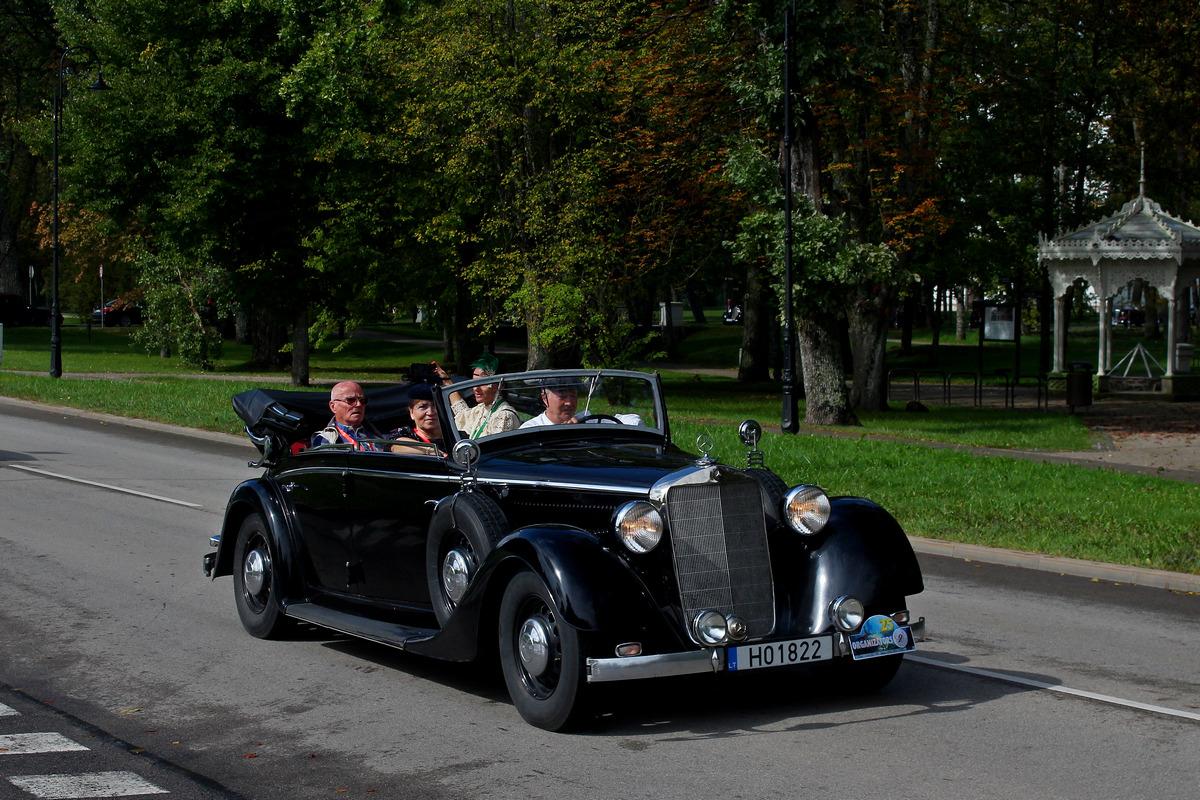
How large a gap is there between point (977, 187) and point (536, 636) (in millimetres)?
30886

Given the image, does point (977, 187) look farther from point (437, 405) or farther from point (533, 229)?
point (437, 405)

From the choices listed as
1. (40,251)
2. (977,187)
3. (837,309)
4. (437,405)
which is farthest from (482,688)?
(40,251)

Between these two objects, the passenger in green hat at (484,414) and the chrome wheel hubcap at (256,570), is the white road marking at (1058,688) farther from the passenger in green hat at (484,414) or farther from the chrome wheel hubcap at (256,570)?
the chrome wheel hubcap at (256,570)

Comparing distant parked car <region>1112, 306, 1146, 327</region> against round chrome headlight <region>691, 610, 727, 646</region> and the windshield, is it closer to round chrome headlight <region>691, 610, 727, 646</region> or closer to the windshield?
the windshield

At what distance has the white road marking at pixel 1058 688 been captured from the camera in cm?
633

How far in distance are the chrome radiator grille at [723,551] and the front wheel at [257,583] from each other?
9.90 ft

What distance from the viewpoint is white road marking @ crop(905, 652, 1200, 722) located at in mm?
6332

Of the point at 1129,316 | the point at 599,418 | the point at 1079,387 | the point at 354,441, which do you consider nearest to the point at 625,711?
the point at 599,418

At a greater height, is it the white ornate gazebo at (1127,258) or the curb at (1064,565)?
the white ornate gazebo at (1127,258)

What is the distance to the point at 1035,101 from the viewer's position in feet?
117

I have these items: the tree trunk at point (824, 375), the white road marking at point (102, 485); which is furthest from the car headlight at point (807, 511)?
the tree trunk at point (824, 375)

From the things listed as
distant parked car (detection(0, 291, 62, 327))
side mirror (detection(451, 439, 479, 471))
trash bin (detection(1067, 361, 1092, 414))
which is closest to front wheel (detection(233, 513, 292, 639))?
side mirror (detection(451, 439, 479, 471))

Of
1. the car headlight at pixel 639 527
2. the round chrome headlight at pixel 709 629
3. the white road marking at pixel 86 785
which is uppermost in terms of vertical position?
the car headlight at pixel 639 527

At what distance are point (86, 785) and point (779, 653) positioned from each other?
306 centimetres
